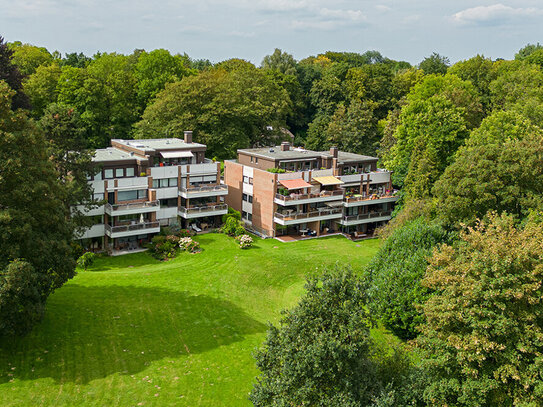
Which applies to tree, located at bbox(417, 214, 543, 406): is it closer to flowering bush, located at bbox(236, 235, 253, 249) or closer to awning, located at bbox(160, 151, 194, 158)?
flowering bush, located at bbox(236, 235, 253, 249)

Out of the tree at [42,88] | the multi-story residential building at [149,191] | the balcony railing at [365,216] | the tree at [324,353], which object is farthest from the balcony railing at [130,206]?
the tree at [42,88]

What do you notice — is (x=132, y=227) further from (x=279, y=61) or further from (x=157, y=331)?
(x=279, y=61)

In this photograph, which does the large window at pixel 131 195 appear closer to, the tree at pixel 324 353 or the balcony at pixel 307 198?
the balcony at pixel 307 198

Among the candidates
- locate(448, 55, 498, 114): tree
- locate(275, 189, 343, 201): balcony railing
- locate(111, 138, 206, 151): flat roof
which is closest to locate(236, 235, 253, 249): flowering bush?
locate(275, 189, 343, 201): balcony railing

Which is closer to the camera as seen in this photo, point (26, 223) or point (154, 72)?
point (26, 223)

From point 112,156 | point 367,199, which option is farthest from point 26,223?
point 367,199

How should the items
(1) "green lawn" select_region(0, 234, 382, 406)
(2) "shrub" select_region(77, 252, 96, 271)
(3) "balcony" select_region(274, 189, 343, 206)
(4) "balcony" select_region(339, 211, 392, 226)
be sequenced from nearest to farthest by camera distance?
(1) "green lawn" select_region(0, 234, 382, 406) → (2) "shrub" select_region(77, 252, 96, 271) → (3) "balcony" select_region(274, 189, 343, 206) → (4) "balcony" select_region(339, 211, 392, 226)
